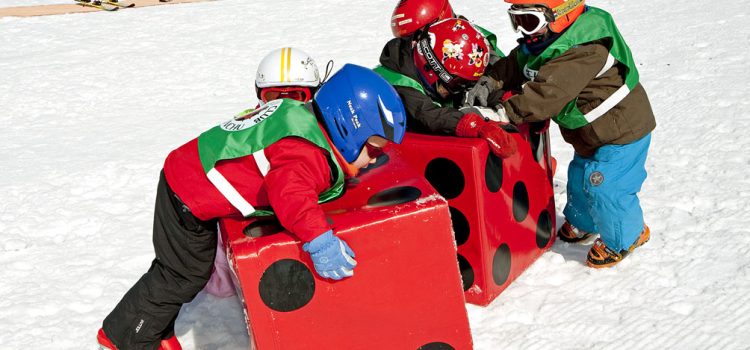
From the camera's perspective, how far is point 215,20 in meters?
11.6

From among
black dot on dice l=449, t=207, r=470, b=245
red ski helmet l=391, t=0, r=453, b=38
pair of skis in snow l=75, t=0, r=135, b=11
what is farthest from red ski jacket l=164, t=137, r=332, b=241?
pair of skis in snow l=75, t=0, r=135, b=11

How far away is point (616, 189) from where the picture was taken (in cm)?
379

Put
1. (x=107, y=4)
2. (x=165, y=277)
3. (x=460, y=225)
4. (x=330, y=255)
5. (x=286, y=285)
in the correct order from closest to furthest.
→ (x=330, y=255) → (x=286, y=285) → (x=165, y=277) → (x=460, y=225) → (x=107, y=4)

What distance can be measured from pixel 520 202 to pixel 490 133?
499mm

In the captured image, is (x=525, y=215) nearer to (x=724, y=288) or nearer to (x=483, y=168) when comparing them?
(x=483, y=168)

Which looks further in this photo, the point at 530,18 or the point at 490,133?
the point at 530,18

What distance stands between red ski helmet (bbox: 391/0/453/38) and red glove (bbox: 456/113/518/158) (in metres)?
1.35

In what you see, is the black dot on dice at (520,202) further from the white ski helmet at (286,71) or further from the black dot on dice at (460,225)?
the white ski helmet at (286,71)

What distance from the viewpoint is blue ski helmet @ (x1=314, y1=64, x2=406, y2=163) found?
108 inches

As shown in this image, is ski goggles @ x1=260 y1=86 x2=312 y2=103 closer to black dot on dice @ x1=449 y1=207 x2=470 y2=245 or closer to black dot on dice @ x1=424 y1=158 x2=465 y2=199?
black dot on dice @ x1=424 y1=158 x2=465 y2=199

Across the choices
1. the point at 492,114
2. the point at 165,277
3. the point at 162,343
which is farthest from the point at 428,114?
the point at 162,343

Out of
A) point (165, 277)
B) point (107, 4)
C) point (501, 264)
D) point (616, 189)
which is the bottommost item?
point (107, 4)

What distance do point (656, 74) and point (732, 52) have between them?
1001 mm

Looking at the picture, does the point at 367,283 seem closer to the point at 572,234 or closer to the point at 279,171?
the point at 279,171
